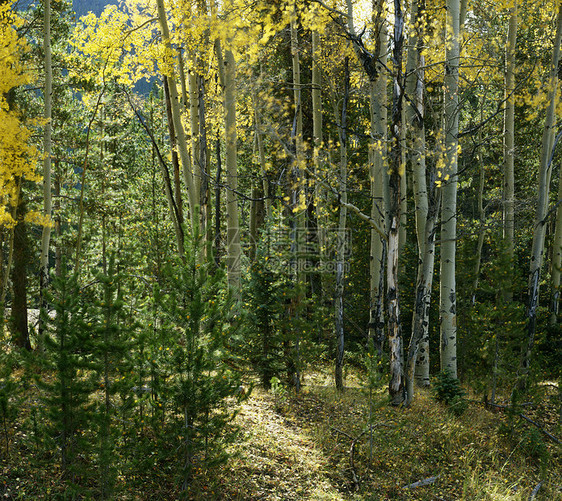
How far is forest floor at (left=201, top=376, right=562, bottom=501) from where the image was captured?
4852 mm

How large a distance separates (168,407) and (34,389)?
2.66m

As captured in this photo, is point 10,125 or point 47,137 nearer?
point 10,125

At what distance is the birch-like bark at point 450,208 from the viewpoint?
240 inches

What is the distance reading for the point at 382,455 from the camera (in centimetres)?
561

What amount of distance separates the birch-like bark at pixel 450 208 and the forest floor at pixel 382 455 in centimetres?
117

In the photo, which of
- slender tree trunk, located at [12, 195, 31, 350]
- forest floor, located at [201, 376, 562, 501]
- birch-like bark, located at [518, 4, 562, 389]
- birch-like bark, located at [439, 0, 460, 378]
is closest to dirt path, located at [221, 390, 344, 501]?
forest floor, located at [201, 376, 562, 501]

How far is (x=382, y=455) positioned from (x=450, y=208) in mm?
3837

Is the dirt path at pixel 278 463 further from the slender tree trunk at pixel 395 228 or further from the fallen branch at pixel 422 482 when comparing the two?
the slender tree trunk at pixel 395 228

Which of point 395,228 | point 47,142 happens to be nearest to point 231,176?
point 395,228

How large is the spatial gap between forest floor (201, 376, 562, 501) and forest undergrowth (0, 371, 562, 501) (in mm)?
14

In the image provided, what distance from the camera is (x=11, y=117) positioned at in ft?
24.2

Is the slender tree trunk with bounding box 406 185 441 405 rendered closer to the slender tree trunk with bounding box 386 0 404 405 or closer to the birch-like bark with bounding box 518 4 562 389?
the slender tree trunk with bounding box 386 0 404 405

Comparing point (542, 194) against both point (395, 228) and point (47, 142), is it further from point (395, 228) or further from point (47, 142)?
point (47, 142)

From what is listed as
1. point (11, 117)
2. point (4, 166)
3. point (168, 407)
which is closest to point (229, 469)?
point (168, 407)
